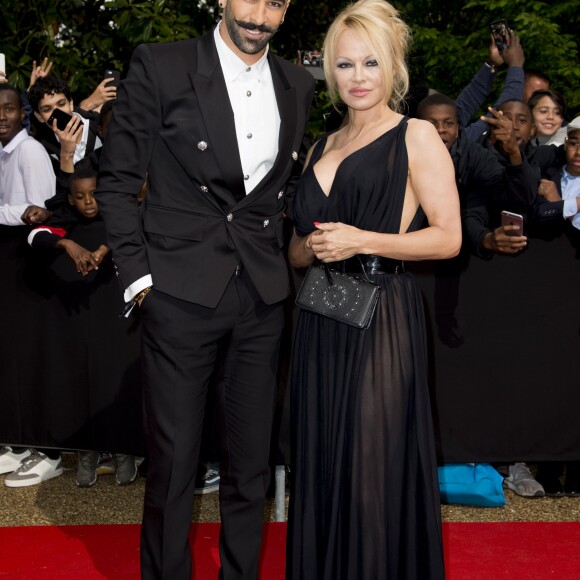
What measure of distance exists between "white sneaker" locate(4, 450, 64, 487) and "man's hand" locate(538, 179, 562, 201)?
311 cm

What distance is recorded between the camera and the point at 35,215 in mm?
5031

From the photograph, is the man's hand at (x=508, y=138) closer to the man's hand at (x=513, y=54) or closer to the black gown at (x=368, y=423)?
the man's hand at (x=513, y=54)

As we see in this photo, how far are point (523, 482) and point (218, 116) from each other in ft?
9.78

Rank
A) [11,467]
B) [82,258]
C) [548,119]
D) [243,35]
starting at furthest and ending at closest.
Result: [548,119] → [11,467] → [82,258] → [243,35]

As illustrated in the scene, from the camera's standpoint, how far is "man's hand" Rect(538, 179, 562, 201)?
4.96 metres

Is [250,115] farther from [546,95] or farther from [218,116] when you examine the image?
[546,95]

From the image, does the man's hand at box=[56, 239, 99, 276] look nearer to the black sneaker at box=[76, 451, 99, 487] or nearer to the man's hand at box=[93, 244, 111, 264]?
the man's hand at box=[93, 244, 111, 264]

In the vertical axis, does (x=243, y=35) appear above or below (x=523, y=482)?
above

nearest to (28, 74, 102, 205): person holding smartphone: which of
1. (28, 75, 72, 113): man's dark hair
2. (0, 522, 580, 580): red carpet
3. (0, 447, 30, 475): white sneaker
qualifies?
(28, 75, 72, 113): man's dark hair

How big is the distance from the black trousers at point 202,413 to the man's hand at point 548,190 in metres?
2.20

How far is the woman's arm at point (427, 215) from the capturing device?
294cm

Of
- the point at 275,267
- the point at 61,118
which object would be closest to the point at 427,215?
the point at 275,267

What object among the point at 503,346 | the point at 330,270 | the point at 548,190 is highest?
the point at 548,190

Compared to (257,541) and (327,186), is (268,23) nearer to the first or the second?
(327,186)
